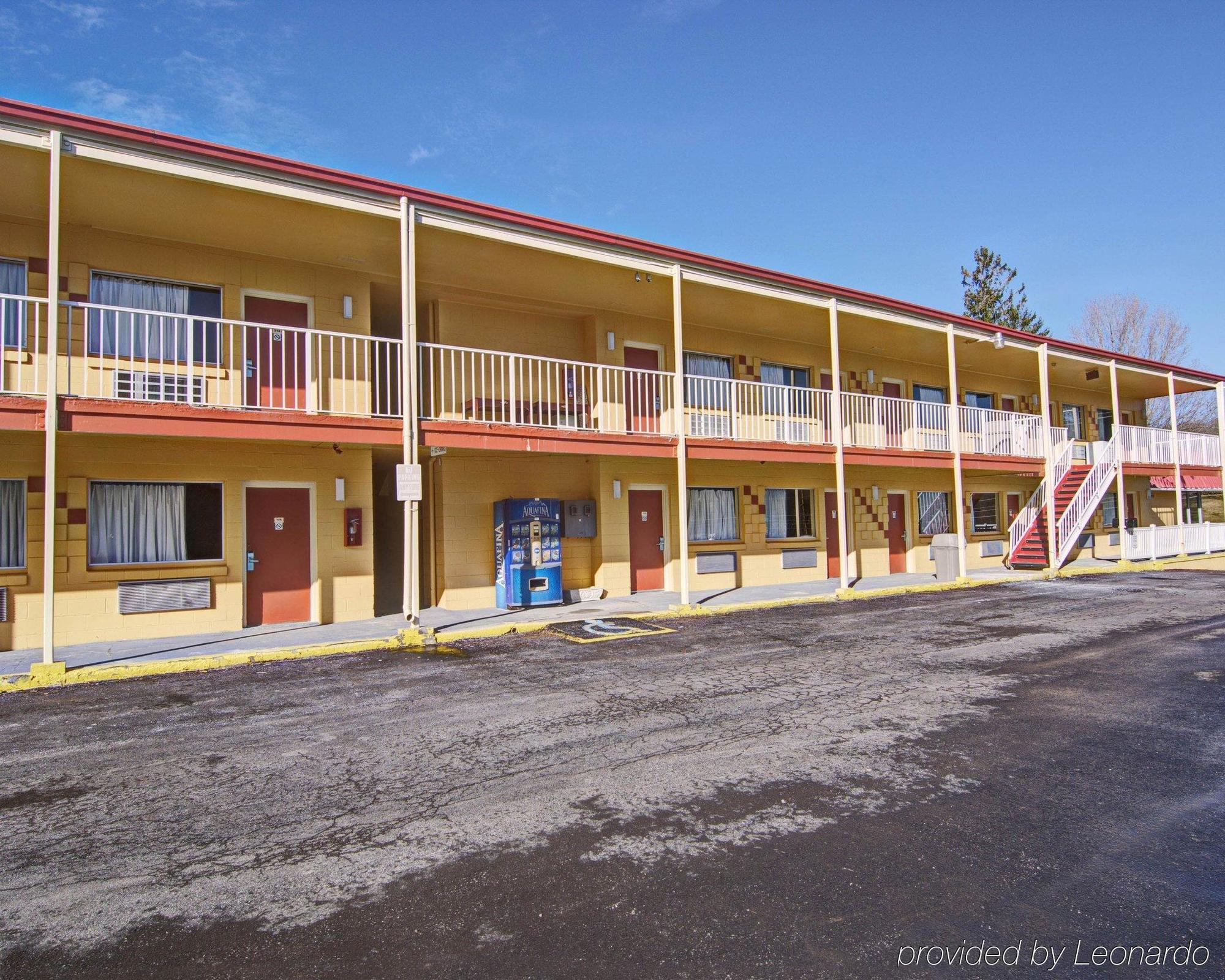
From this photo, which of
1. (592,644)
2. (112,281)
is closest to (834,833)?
(592,644)

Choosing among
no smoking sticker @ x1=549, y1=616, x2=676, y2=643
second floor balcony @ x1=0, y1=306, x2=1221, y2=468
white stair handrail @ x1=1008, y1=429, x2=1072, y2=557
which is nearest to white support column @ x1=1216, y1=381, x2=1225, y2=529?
second floor balcony @ x1=0, y1=306, x2=1221, y2=468

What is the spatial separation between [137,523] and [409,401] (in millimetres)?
4323

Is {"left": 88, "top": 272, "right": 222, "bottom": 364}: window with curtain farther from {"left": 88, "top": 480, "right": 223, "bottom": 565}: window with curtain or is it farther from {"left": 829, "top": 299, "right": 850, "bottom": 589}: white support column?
{"left": 829, "top": 299, "right": 850, "bottom": 589}: white support column

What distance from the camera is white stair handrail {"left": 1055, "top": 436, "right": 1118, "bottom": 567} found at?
59.0ft

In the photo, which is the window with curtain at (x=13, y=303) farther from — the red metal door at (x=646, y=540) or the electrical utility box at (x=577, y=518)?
the red metal door at (x=646, y=540)

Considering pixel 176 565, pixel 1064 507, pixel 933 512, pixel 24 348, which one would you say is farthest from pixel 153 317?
pixel 1064 507

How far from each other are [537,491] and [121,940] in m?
11.1

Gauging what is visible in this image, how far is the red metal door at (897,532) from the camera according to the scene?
1897cm

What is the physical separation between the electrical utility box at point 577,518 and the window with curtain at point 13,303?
8368 millimetres

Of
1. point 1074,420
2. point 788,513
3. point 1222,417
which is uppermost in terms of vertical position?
point 1074,420

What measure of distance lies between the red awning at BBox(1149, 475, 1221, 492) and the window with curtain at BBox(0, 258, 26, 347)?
1150 inches

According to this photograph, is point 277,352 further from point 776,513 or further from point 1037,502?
point 1037,502

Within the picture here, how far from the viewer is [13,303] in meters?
9.70

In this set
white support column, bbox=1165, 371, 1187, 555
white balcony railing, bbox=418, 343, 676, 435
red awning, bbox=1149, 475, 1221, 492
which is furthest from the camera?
red awning, bbox=1149, 475, 1221, 492
